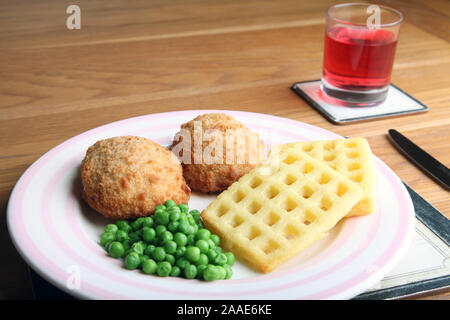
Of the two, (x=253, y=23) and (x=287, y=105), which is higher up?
(x=253, y=23)

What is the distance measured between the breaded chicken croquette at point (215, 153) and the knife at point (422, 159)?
0.64 metres

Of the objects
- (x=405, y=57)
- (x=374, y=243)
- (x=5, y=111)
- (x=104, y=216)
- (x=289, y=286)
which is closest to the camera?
(x=289, y=286)

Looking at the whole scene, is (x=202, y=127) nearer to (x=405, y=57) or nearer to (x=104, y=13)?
(x=405, y=57)

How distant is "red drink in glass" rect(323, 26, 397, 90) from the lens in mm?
2096

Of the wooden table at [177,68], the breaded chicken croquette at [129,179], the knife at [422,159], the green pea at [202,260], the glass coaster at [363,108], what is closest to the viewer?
the green pea at [202,260]

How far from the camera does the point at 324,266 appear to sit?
118cm

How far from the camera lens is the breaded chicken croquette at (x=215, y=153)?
158cm

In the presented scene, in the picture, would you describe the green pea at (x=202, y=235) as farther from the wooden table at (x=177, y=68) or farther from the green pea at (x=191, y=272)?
the wooden table at (x=177, y=68)

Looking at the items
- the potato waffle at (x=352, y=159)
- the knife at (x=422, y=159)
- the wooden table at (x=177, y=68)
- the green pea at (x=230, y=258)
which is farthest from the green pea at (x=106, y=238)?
the knife at (x=422, y=159)

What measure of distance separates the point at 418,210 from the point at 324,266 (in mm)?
543

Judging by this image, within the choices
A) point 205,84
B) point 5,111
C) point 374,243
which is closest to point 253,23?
point 205,84

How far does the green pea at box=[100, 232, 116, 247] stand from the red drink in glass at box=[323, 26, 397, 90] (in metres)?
1.35

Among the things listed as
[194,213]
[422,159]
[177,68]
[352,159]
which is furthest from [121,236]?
[177,68]

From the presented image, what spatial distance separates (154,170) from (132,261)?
35 centimetres
